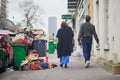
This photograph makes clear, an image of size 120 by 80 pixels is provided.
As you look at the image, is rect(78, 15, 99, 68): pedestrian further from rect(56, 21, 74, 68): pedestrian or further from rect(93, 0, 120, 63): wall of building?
rect(56, 21, 74, 68): pedestrian

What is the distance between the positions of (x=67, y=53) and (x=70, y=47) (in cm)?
32

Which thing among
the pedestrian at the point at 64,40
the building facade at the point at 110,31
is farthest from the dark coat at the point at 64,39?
the building facade at the point at 110,31

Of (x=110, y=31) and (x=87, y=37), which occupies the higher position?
(x=110, y=31)

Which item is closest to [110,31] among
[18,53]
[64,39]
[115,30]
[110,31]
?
[110,31]

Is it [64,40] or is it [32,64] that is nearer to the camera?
[32,64]

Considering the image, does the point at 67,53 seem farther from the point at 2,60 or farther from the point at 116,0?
the point at 116,0

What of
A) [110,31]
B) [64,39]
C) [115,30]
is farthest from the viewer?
[64,39]

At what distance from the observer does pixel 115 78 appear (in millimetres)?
14375

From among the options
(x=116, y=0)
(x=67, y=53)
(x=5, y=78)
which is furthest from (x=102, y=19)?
(x=5, y=78)

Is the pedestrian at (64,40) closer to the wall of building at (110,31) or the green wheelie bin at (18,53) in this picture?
the wall of building at (110,31)

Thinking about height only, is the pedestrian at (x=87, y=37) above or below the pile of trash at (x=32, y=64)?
above

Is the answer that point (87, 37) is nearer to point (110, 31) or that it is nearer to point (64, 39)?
point (64, 39)

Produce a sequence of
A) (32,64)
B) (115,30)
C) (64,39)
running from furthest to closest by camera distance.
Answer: (64,39) → (32,64) → (115,30)

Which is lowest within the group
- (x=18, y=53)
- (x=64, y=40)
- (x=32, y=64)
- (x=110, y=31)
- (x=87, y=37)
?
(x=32, y=64)
